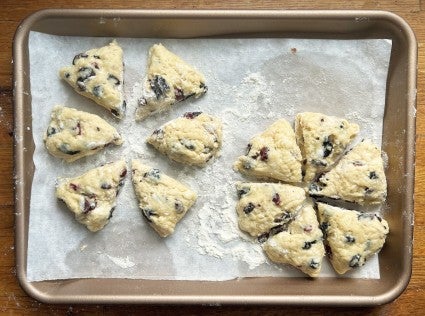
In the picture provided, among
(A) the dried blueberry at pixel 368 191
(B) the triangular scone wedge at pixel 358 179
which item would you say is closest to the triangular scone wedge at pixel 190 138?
(B) the triangular scone wedge at pixel 358 179

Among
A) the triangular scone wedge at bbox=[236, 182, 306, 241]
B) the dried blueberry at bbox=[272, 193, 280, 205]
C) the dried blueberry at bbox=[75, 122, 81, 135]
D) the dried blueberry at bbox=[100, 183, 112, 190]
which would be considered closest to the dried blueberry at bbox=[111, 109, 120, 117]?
the dried blueberry at bbox=[75, 122, 81, 135]

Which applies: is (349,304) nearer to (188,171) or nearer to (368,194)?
(368,194)

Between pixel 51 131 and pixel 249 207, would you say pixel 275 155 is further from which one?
pixel 51 131

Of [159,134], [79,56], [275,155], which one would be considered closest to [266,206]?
[275,155]

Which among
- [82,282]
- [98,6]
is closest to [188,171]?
[82,282]

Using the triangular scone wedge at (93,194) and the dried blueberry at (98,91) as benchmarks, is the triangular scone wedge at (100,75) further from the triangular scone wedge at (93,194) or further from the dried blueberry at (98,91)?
the triangular scone wedge at (93,194)

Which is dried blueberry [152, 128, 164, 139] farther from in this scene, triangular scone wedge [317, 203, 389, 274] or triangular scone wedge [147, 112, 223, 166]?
triangular scone wedge [317, 203, 389, 274]
